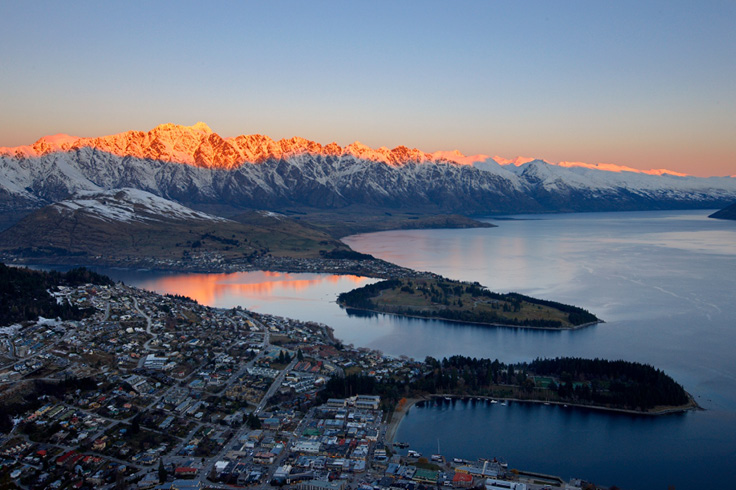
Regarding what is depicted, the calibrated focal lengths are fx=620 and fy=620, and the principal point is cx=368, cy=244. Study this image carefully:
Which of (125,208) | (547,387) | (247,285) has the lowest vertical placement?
(247,285)

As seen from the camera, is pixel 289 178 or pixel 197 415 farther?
pixel 289 178

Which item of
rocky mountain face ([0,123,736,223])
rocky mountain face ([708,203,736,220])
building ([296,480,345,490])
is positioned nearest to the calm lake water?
building ([296,480,345,490])

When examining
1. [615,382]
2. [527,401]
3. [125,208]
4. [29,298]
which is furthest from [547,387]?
[125,208]

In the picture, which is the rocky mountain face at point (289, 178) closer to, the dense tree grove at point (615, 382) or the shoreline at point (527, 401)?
the shoreline at point (527, 401)

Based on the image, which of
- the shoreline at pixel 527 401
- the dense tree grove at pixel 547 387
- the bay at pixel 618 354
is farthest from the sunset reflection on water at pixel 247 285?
the shoreline at pixel 527 401

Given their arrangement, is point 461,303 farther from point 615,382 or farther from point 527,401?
point 527,401

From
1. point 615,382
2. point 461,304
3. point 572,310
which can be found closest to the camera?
point 615,382

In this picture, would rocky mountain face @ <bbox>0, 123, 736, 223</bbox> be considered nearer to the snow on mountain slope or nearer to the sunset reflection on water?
the snow on mountain slope
